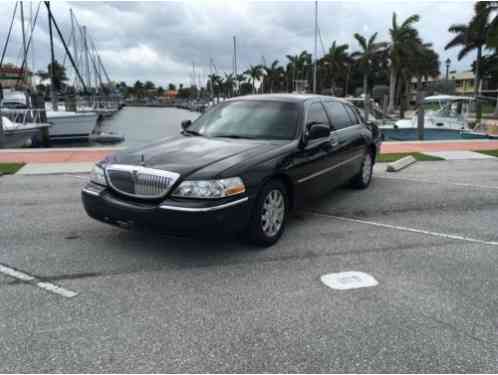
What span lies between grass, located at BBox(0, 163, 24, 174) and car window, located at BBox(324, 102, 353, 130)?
689 cm

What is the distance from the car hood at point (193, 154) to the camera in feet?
13.7

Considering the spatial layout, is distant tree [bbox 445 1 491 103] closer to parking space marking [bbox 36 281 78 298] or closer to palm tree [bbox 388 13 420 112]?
palm tree [bbox 388 13 420 112]

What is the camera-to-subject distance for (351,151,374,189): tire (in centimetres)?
739

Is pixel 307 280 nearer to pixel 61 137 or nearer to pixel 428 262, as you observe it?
pixel 428 262

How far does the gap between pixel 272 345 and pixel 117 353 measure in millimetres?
985

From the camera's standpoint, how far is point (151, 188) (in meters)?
4.10

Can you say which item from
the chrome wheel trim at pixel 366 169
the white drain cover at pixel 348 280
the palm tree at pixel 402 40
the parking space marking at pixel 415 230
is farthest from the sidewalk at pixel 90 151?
the palm tree at pixel 402 40

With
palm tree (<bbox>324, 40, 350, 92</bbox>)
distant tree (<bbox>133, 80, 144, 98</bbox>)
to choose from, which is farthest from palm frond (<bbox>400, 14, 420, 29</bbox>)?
distant tree (<bbox>133, 80, 144, 98</bbox>)

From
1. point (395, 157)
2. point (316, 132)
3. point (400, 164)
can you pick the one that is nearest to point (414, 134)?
point (395, 157)

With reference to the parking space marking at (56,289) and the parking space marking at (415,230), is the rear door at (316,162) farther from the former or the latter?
the parking space marking at (56,289)

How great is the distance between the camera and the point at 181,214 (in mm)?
3912

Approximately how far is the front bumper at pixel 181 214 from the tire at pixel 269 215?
17cm

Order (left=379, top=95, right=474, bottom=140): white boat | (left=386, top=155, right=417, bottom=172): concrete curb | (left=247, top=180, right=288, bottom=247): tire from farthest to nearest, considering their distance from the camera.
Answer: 1. (left=379, top=95, right=474, bottom=140): white boat
2. (left=386, top=155, right=417, bottom=172): concrete curb
3. (left=247, top=180, right=288, bottom=247): tire

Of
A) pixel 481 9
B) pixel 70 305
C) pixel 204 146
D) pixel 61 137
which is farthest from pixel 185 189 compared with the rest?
pixel 481 9
